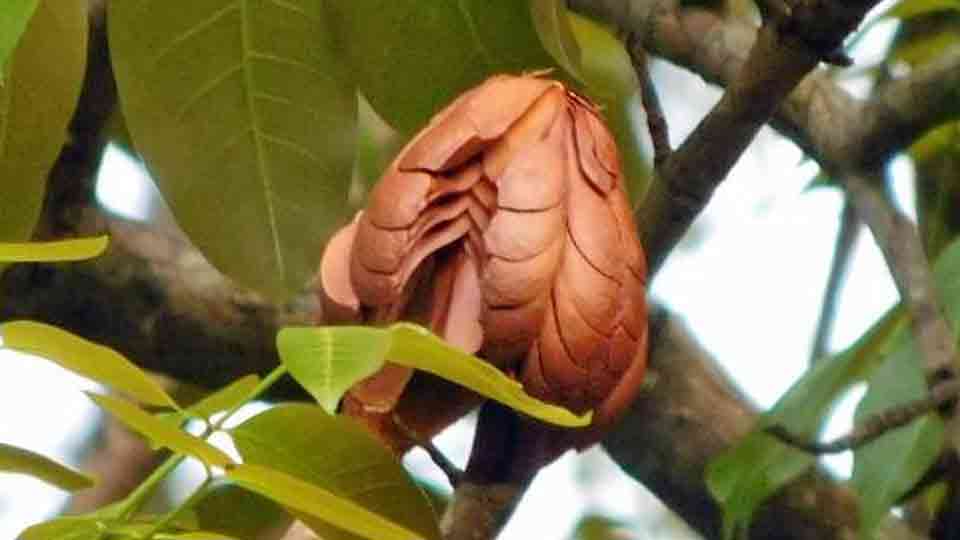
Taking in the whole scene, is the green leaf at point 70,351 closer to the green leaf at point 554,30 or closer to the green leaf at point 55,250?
the green leaf at point 55,250

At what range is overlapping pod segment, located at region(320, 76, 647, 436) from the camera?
0.62 meters

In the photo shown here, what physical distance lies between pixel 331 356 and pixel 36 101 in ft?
0.96

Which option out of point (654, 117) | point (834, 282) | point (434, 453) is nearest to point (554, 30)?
point (654, 117)

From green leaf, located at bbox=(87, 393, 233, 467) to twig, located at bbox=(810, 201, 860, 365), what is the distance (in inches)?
31.2

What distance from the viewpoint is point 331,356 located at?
57cm

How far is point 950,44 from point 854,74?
4.1 inches

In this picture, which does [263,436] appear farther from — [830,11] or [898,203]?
[898,203]

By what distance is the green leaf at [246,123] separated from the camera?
883mm

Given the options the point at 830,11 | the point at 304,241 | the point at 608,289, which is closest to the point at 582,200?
the point at 608,289

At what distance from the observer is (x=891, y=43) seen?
4.10 ft

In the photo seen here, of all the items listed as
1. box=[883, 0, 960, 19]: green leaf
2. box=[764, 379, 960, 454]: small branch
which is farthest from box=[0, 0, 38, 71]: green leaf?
box=[883, 0, 960, 19]: green leaf

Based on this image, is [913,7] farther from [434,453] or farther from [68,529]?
[68,529]

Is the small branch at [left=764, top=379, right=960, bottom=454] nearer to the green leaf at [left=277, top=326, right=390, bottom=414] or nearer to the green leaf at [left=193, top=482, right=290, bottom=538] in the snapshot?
the green leaf at [left=193, top=482, right=290, bottom=538]

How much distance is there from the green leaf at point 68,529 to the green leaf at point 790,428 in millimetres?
423
